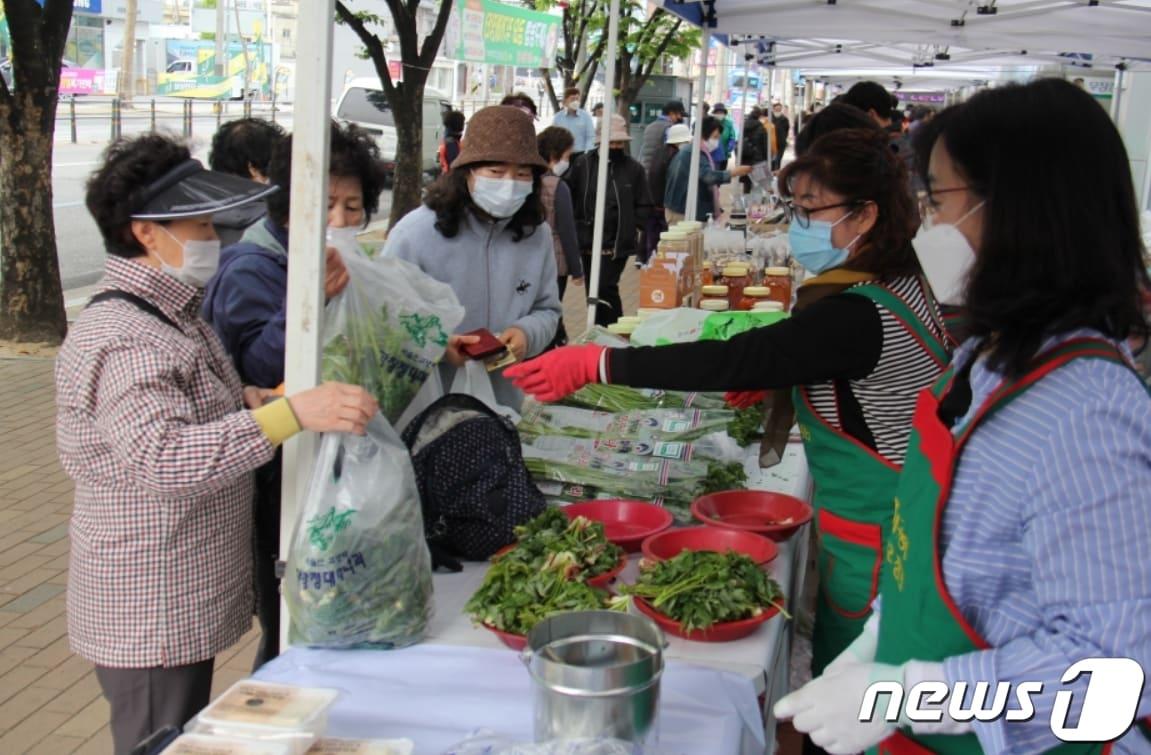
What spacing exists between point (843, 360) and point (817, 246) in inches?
18.1

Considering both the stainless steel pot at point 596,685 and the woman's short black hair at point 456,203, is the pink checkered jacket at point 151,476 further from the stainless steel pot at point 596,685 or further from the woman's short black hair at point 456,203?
the woman's short black hair at point 456,203

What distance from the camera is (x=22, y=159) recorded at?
726cm

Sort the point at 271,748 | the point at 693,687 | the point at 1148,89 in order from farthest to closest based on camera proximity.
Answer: the point at 1148,89
the point at 693,687
the point at 271,748

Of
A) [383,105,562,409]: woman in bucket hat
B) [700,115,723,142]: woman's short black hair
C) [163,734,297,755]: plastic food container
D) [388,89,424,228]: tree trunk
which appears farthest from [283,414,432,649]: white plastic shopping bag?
[700,115,723,142]: woman's short black hair

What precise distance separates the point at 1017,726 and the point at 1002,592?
17 cm

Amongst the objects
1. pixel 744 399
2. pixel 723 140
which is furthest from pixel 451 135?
pixel 744 399

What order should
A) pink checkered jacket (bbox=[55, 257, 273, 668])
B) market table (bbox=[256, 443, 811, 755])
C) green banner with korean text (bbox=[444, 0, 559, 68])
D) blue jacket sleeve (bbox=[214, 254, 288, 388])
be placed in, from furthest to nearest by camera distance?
1. green banner with korean text (bbox=[444, 0, 559, 68])
2. blue jacket sleeve (bbox=[214, 254, 288, 388])
3. pink checkered jacket (bbox=[55, 257, 273, 668])
4. market table (bbox=[256, 443, 811, 755])

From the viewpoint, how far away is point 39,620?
4.13 m

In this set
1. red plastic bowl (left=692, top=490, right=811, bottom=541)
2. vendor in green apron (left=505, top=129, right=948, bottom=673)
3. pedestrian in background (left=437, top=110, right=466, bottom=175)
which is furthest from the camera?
pedestrian in background (left=437, top=110, right=466, bottom=175)

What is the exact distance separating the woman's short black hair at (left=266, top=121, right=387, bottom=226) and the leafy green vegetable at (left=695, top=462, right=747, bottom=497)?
125 centimetres

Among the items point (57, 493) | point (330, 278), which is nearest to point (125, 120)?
point (57, 493)

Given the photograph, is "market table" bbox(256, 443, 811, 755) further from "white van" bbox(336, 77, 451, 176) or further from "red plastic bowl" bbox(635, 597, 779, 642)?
"white van" bbox(336, 77, 451, 176)

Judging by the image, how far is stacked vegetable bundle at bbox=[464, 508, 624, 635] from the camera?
2197 mm

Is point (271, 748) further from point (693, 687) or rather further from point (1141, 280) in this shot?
point (1141, 280)
